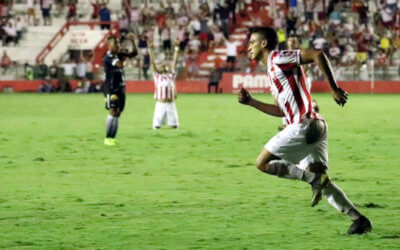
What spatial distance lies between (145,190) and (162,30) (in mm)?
35965

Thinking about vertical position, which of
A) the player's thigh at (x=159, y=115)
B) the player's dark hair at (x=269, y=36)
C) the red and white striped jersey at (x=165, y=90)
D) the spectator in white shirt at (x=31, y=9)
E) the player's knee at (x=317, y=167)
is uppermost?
the player's dark hair at (x=269, y=36)

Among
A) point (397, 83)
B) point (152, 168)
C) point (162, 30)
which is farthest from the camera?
point (162, 30)

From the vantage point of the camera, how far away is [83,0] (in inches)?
1988

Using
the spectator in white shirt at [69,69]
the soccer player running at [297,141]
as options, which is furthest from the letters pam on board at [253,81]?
the soccer player running at [297,141]

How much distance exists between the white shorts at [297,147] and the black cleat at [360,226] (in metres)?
0.63

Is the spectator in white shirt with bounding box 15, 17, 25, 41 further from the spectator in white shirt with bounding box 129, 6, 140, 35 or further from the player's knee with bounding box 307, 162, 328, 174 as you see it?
the player's knee with bounding box 307, 162, 328, 174

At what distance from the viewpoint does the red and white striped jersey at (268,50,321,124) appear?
9023 mm

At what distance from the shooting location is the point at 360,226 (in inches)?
353

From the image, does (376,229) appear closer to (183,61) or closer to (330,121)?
(330,121)

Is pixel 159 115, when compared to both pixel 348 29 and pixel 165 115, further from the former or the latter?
pixel 348 29

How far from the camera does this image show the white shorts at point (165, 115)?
24500 mm

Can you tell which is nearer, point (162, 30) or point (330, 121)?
point (330, 121)

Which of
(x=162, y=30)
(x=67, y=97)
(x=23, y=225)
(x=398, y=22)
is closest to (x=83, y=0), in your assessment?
(x=162, y=30)

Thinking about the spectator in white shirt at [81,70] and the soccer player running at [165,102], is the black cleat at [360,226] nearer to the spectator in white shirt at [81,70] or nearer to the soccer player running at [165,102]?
the soccer player running at [165,102]
